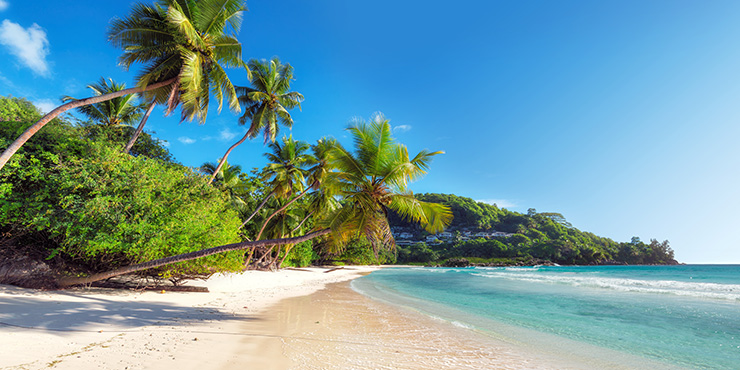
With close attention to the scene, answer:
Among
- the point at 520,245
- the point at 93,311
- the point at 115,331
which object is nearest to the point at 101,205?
the point at 93,311

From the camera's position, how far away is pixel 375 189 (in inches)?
344

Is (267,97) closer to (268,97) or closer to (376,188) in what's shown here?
(268,97)

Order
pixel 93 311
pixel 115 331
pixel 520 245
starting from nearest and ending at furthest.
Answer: pixel 115 331 → pixel 93 311 → pixel 520 245

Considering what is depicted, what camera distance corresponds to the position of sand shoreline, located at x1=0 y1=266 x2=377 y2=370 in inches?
148

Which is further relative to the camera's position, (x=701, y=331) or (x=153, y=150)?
(x=153, y=150)

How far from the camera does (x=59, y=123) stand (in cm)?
Result: 1045

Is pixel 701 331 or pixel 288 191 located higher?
pixel 288 191

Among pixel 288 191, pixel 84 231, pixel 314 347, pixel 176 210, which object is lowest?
pixel 314 347

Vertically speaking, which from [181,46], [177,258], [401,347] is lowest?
[401,347]

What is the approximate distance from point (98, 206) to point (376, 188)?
6.92 m

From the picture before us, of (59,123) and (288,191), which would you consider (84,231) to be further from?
(288,191)

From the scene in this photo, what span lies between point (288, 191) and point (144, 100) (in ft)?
35.6

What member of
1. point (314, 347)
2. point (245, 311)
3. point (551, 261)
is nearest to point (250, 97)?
point (245, 311)

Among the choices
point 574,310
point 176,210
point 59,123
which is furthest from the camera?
point 574,310
